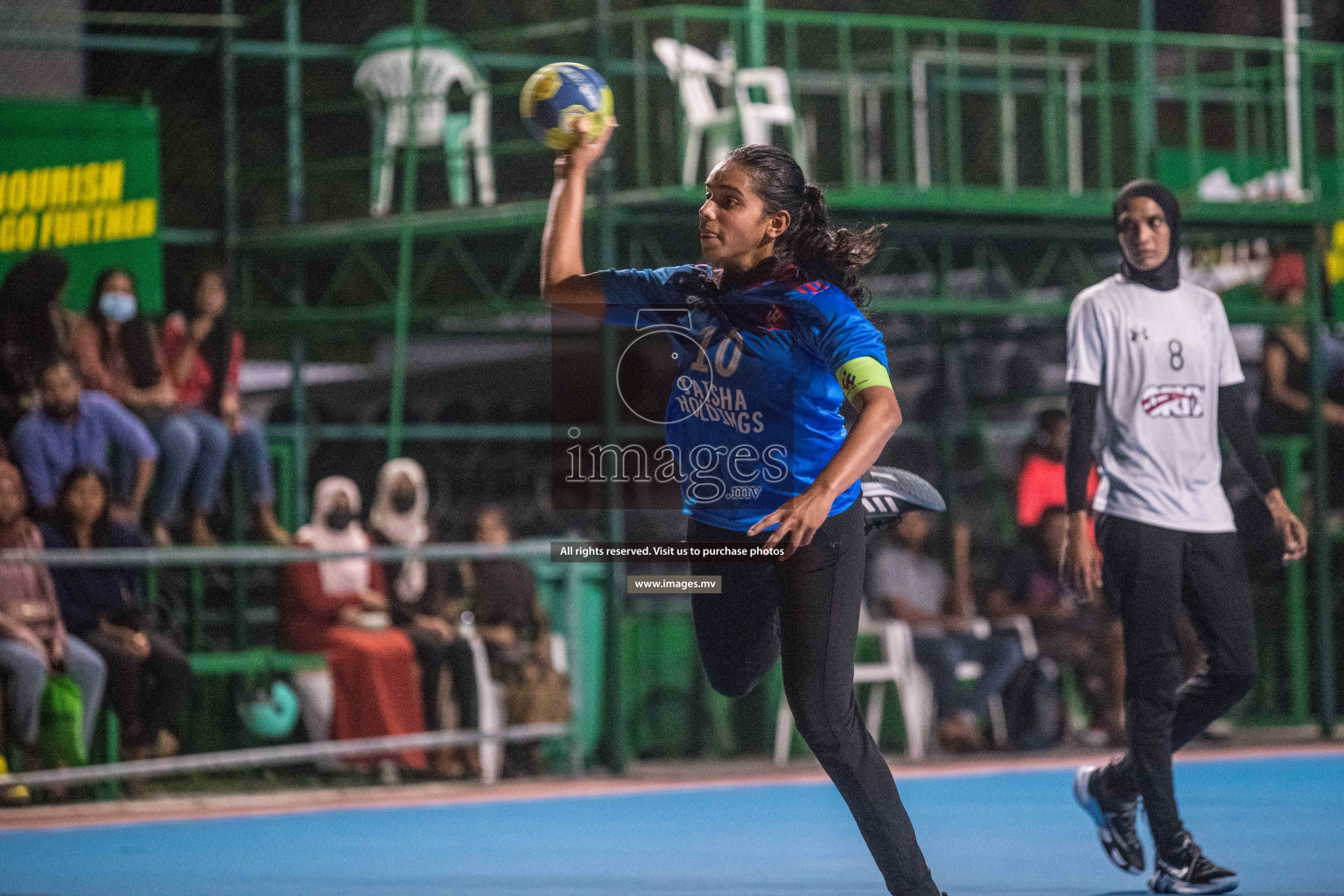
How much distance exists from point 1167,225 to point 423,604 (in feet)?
21.7

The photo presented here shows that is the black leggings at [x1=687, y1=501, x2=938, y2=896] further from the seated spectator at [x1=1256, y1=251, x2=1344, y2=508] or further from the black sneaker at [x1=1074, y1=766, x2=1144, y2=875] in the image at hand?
the seated spectator at [x1=1256, y1=251, x2=1344, y2=508]

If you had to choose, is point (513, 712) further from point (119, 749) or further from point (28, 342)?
point (28, 342)

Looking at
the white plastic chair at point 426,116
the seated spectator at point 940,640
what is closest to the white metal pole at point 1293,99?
the seated spectator at point 940,640

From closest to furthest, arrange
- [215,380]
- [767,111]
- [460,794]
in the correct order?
[460,794]
[215,380]
[767,111]

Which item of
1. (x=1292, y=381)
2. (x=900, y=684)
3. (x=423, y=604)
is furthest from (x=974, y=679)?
(x=423, y=604)

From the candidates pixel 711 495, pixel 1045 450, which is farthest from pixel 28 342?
pixel 711 495

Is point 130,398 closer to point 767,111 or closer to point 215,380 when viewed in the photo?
point 215,380

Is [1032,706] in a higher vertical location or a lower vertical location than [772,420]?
lower

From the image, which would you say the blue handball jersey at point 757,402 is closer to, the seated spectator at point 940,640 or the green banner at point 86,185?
the seated spectator at point 940,640

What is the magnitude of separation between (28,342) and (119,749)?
2.69 metres

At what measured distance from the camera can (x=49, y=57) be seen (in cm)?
1438

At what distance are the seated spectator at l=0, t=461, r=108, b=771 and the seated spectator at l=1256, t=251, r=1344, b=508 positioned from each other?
8.74 meters

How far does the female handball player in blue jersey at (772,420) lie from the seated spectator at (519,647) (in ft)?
22.9

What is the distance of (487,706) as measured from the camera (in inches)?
482
